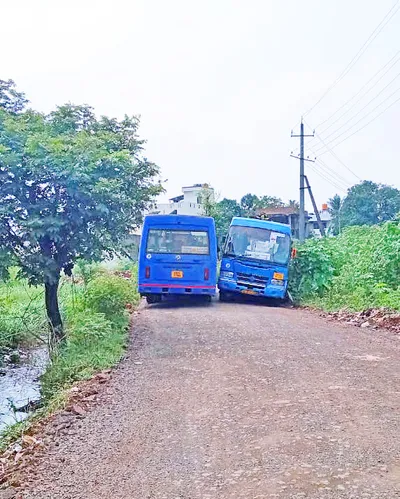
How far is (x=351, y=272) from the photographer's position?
686 inches

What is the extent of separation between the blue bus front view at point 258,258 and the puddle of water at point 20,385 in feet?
22.3

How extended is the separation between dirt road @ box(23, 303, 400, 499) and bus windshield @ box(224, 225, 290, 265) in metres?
7.83

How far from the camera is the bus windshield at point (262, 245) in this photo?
17.9 m

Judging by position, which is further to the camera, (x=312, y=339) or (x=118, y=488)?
(x=312, y=339)

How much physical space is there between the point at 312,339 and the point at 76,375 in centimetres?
429

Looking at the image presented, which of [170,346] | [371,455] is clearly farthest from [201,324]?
[371,455]

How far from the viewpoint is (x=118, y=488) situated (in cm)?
447

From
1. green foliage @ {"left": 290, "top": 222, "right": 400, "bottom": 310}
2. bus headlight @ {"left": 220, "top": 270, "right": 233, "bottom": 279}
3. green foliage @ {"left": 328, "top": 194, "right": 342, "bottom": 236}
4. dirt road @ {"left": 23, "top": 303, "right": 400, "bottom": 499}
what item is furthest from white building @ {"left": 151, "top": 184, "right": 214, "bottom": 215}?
dirt road @ {"left": 23, "top": 303, "right": 400, "bottom": 499}

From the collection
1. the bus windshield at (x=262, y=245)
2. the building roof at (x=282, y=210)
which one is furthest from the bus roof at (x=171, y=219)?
the building roof at (x=282, y=210)

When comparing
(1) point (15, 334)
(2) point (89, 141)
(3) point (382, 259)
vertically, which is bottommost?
(1) point (15, 334)

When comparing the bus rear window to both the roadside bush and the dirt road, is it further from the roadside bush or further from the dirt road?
the dirt road

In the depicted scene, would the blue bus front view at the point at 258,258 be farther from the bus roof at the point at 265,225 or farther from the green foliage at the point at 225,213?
the green foliage at the point at 225,213

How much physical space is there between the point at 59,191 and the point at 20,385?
136 inches

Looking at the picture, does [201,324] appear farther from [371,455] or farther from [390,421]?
[371,455]
